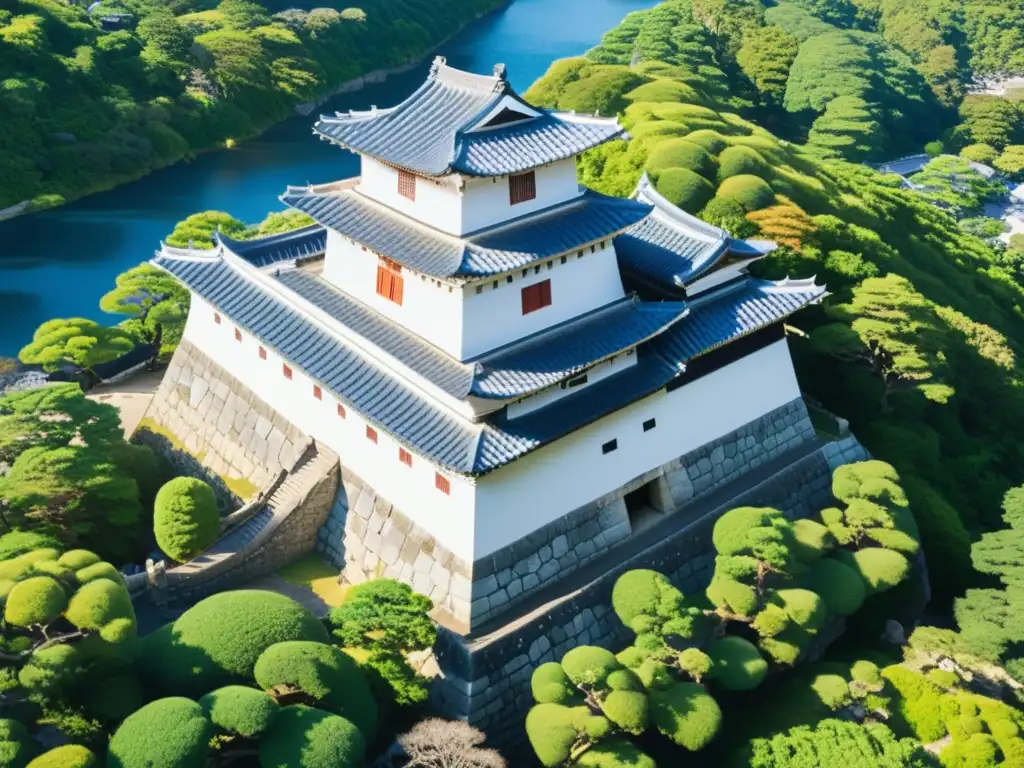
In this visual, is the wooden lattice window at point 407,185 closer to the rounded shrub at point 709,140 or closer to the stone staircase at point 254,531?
the stone staircase at point 254,531

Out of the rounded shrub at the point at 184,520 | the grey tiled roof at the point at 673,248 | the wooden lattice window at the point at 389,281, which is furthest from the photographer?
the grey tiled roof at the point at 673,248

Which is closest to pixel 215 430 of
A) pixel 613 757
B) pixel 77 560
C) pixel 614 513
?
pixel 77 560

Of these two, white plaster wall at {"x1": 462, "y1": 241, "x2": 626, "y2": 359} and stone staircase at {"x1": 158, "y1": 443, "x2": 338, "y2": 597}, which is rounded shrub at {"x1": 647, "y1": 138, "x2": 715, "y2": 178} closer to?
white plaster wall at {"x1": 462, "y1": 241, "x2": 626, "y2": 359}

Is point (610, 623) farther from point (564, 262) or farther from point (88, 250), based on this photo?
point (88, 250)

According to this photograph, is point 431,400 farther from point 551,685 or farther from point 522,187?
point 551,685

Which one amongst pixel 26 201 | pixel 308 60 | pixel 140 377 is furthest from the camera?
pixel 308 60

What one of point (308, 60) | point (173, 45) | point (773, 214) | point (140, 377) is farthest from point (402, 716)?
point (308, 60)

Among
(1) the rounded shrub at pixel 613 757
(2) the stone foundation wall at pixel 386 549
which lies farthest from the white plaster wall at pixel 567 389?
(1) the rounded shrub at pixel 613 757
